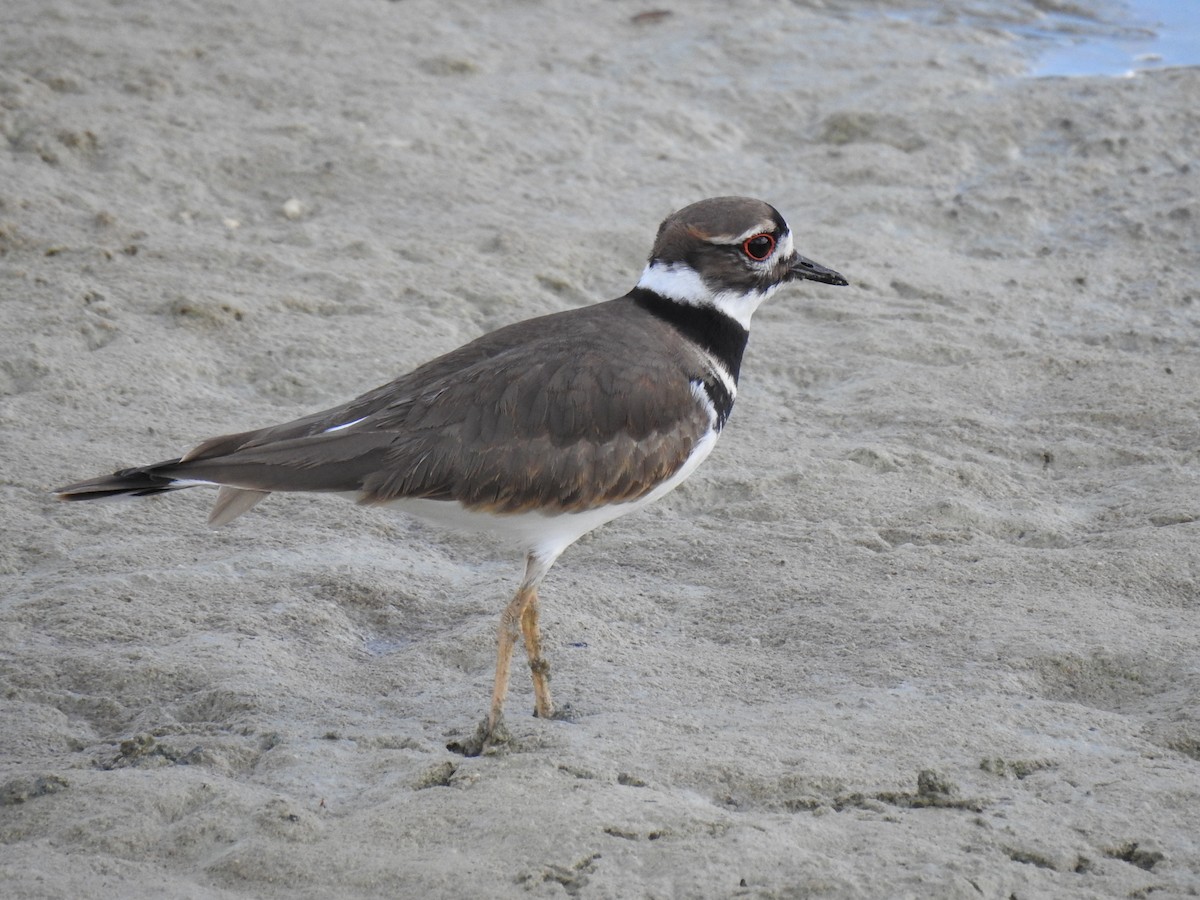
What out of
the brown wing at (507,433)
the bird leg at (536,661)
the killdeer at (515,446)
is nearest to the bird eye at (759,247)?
the killdeer at (515,446)

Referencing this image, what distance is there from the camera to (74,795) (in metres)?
3.61

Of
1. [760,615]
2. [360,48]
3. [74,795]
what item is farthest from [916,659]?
[360,48]

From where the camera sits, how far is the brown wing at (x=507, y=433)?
4230 mm

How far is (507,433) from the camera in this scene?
434 centimetres

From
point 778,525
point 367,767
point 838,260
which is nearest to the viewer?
point 367,767

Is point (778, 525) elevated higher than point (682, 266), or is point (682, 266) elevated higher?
point (682, 266)

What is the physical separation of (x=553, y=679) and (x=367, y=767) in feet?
2.84

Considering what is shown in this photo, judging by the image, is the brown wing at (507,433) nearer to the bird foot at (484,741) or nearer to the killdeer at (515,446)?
the killdeer at (515,446)

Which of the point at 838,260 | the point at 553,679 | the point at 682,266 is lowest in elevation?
the point at 553,679

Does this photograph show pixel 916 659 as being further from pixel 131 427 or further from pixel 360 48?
pixel 360 48

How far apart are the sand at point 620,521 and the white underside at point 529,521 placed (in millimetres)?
454

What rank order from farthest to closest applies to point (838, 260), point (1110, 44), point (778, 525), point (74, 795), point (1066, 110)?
1. point (1110, 44)
2. point (1066, 110)
3. point (838, 260)
4. point (778, 525)
5. point (74, 795)

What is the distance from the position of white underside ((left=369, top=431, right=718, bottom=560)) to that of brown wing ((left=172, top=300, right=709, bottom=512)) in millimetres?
48

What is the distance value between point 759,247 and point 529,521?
138 cm
